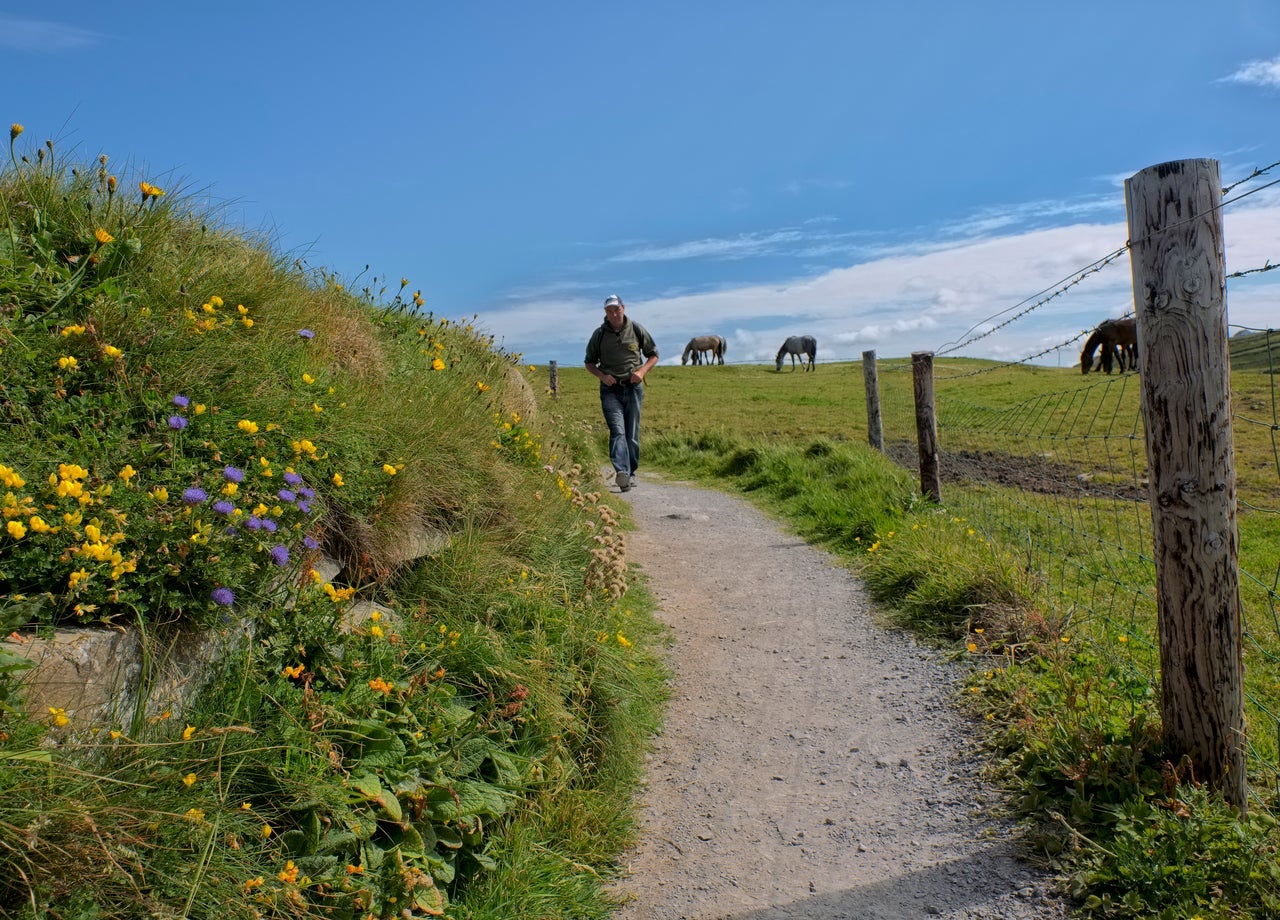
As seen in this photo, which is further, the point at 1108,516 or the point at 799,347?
the point at 799,347

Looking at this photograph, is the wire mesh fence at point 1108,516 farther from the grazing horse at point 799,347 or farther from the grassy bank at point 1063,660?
the grazing horse at point 799,347

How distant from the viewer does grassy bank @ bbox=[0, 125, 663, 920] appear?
2648 mm

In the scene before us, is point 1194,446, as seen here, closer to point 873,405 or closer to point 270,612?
point 270,612

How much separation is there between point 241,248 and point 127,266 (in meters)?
1.72

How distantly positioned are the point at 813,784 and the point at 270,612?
2.80m

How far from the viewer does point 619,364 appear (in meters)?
11.2

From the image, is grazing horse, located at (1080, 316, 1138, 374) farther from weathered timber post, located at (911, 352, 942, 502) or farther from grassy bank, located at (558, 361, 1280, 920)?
weathered timber post, located at (911, 352, 942, 502)

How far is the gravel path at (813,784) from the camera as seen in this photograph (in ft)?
11.7

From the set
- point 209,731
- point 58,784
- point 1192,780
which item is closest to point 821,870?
point 1192,780

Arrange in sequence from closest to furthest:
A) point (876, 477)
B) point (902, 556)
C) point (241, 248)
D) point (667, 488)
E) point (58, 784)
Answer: point (58, 784), point (241, 248), point (902, 556), point (876, 477), point (667, 488)

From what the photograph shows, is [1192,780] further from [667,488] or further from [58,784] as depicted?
[667,488]

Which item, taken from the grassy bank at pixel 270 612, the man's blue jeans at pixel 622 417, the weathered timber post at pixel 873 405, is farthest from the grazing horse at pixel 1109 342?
the grassy bank at pixel 270 612

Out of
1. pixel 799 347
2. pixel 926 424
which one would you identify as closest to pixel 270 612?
pixel 926 424

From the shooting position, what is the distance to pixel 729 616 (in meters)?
6.90
